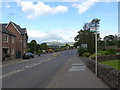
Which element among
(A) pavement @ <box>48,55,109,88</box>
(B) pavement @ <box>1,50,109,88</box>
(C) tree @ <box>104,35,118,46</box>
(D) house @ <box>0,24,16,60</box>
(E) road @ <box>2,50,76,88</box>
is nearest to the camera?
(A) pavement @ <box>48,55,109,88</box>

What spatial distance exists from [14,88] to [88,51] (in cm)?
4672

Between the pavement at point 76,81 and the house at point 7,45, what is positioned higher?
the house at point 7,45

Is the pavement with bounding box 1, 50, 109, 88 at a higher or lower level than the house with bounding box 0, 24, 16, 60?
lower

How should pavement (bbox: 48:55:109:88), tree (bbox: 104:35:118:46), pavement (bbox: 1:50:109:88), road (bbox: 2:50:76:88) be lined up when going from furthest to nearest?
tree (bbox: 104:35:118:46) < road (bbox: 2:50:76:88) < pavement (bbox: 1:50:109:88) < pavement (bbox: 48:55:109:88)

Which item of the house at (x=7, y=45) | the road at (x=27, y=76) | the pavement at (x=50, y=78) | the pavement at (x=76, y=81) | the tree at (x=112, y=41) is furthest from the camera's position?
the tree at (x=112, y=41)

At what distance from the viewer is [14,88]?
31.2ft

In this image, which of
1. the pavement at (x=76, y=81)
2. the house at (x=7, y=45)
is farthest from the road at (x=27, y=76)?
the house at (x=7, y=45)

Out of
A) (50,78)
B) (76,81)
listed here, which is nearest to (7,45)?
(50,78)

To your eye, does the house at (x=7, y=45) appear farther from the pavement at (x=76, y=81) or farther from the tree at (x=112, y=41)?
the tree at (x=112, y=41)

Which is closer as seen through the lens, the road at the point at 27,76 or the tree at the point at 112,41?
the road at the point at 27,76

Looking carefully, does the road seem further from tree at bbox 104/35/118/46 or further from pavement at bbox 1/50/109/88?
tree at bbox 104/35/118/46

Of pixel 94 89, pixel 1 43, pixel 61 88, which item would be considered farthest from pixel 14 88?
pixel 1 43

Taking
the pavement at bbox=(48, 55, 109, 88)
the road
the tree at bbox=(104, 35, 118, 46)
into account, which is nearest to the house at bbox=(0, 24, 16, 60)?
the road

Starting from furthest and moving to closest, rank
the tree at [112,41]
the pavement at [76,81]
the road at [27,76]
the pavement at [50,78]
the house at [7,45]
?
the tree at [112,41], the house at [7,45], the road at [27,76], the pavement at [50,78], the pavement at [76,81]
